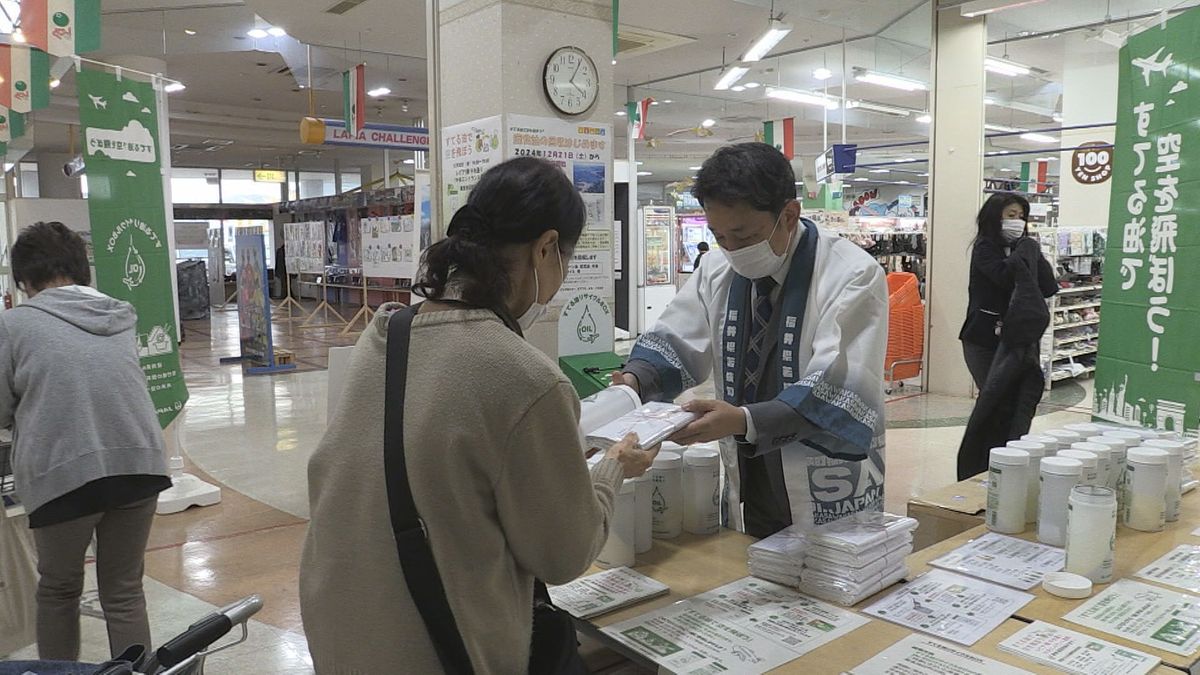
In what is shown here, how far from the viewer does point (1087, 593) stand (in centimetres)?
171

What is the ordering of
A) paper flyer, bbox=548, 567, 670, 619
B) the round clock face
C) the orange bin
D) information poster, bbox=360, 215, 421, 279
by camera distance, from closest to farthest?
1. paper flyer, bbox=548, 567, 670, 619
2. the round clock face
3. information poster, bbox=360, 215, 421, 279
4. the orange bin

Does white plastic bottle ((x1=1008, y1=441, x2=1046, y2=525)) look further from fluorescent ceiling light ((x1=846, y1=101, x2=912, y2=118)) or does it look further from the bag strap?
fluorescent ceiling light ((x1=846, y1=101, x2=912, y2=118))

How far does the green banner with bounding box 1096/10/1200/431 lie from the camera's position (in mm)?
2584

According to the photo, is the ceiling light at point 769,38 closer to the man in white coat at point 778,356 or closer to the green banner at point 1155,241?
the green banner at point 1155,241

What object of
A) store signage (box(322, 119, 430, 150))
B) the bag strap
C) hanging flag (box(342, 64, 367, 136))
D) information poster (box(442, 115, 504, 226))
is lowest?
the bag strap

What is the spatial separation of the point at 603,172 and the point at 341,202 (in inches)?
614

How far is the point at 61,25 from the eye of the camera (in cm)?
388

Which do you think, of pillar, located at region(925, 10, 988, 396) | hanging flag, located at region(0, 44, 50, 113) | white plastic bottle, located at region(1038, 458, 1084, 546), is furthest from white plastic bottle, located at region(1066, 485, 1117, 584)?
pillar, located at region(925, 10, 988, 396)

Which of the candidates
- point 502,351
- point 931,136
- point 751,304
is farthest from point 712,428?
point 931,136

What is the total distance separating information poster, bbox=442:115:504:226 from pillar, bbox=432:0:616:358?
41mm

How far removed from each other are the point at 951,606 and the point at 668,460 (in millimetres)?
675

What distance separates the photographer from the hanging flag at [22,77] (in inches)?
236

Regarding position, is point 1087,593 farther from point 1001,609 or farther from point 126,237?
point 126,237

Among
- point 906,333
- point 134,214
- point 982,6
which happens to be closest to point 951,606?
point 134,214
